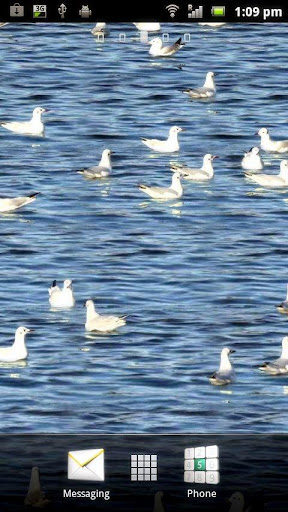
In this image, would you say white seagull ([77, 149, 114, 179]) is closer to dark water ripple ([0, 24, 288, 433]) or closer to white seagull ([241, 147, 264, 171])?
dark water ripple ([0, 24, 288, 433])

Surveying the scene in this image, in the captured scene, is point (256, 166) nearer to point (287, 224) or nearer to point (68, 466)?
point (287, 224)

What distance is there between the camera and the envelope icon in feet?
24.1

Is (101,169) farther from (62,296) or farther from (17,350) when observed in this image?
(17,350)

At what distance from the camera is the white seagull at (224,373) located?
25.6 ft

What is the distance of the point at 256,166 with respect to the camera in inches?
370

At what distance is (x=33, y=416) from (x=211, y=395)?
35.5 inches

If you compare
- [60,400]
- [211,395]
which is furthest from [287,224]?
[60,400]

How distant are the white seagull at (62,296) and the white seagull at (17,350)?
23 centimetres

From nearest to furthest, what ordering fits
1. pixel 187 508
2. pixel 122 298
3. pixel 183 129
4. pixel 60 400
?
pixel 187 508 → pixel 60 400 → pixel 122 298 → pixel 183 129

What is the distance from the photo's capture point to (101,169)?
891cm

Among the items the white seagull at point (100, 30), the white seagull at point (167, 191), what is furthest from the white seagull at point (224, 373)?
the white seagull at point (100, 30)

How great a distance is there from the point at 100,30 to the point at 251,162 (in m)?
1.58
